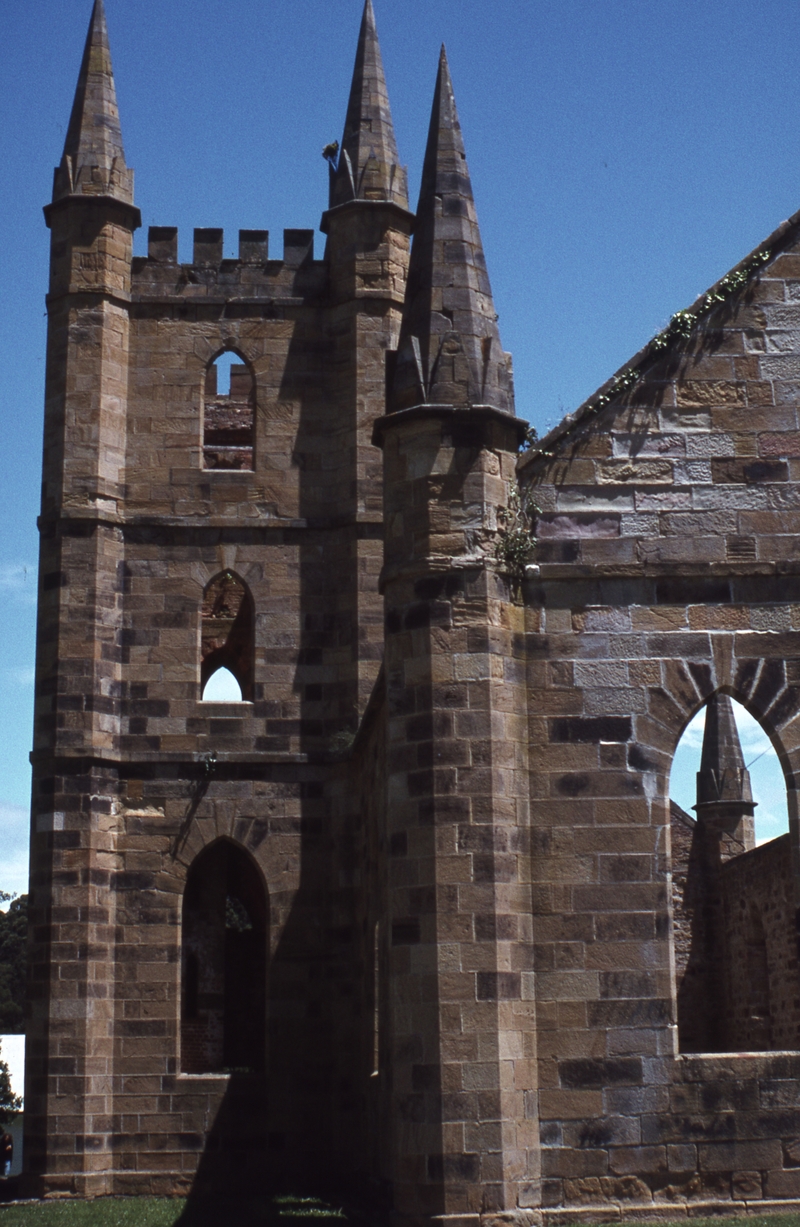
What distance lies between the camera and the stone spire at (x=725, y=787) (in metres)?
28.2

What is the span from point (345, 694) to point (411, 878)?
33.0 feet

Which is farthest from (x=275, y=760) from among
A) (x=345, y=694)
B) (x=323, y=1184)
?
(x=323, y=1184)

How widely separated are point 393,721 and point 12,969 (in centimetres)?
5482

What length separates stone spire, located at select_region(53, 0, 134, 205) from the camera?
80.4 ft

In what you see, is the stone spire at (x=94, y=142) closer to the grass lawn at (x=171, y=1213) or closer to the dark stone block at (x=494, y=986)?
the grass lawn at (x=171, y=1213)

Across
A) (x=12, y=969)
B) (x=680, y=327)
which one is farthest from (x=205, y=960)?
(x=12, y=969)

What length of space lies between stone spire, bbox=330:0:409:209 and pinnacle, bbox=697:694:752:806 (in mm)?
9738

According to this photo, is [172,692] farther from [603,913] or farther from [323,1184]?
[603,913]

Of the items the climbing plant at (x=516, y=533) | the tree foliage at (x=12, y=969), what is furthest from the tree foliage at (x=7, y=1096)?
the climbing plant at (x=516, y=533)

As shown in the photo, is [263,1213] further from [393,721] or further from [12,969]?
[12,969]

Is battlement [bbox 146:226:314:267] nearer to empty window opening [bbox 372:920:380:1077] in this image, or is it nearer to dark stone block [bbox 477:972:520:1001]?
empty window opening [bbox 372:920:380:1077]

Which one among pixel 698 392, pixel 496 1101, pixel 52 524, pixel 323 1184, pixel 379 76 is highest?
pixel 379 76

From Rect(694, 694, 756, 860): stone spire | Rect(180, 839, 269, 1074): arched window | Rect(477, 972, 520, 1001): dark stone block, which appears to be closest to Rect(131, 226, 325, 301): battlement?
Rect(180, 839, 269, 1074): arched window

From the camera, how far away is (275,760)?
912 inches
